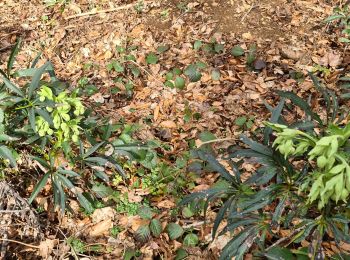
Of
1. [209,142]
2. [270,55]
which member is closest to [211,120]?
[209,142]

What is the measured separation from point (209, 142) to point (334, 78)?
1206 millimetres

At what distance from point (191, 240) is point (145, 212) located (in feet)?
1.19

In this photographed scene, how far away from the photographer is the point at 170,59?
3.92 metres

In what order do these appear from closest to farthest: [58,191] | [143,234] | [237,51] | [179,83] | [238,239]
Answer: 1. [238,239]
2. [58,191]
3. [143,234]
4. [179,83]
5. [237,51]

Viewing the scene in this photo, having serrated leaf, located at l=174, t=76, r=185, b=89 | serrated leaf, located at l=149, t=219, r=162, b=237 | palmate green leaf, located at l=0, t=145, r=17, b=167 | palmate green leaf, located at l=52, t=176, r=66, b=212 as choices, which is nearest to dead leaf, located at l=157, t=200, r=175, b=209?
serrated leaf, located at l=149, t=219, r=162, b=237

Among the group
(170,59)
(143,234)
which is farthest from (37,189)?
(170,59)

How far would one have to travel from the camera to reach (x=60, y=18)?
14.5ft

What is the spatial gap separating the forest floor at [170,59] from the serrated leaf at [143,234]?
4 centimetres

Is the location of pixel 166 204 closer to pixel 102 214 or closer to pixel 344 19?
pixel 102 214

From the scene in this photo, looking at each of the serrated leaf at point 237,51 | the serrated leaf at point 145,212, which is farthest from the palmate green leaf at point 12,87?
the serrated leaf at point 237,51

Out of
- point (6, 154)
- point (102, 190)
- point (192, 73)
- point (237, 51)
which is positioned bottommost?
point (102, 190)

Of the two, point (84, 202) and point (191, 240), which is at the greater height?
point (84, 202)

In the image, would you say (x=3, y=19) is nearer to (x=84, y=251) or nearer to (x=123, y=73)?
(x=123, y=73)

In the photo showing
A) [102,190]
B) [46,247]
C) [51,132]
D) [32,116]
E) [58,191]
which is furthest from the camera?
[102,190]
